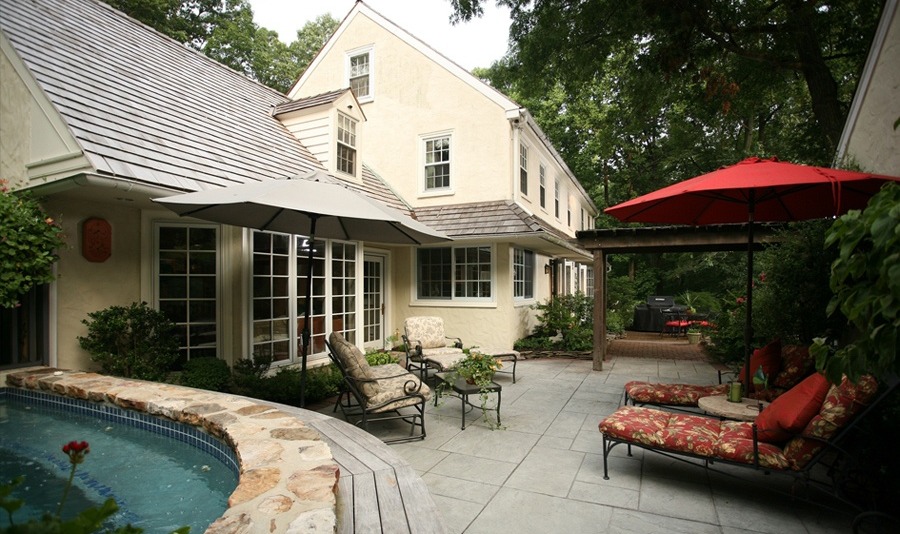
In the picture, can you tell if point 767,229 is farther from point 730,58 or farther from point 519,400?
point 519,400

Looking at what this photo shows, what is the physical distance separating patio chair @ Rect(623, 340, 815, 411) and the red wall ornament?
274 inches

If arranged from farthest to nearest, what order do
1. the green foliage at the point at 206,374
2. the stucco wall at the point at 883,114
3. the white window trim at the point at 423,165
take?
1. the white window trim at the point at 423,165
2. the green foliage at the point at 206,374
3. the stucco wall at the point at 883,114

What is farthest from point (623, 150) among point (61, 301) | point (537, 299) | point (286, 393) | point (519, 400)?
point (61, 301)

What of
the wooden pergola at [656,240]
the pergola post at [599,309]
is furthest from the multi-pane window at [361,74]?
the pergola post at [599,309]

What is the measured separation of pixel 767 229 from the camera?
757 cm

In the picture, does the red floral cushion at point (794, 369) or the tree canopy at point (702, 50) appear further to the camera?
the tree canopy at point (702, 50)

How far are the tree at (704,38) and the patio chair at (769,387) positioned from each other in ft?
13.0

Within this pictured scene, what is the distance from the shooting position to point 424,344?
27.6 ft

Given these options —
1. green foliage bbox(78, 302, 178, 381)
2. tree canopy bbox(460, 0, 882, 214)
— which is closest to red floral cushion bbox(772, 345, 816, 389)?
tree canopy bbox(460, 0, 882, 214)

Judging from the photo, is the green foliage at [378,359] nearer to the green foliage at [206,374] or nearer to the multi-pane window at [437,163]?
the green foliage at [206,374]

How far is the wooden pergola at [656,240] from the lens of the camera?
781cm

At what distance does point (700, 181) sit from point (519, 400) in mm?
3943

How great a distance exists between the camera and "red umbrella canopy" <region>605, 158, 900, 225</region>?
11.9 ft

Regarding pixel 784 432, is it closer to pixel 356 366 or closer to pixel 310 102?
pixel 356 366
